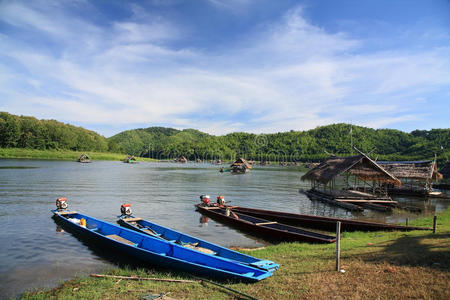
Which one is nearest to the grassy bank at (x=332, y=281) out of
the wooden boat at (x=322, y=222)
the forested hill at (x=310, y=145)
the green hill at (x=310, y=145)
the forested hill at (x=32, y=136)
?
the wooden boat at (x=322, y=222)

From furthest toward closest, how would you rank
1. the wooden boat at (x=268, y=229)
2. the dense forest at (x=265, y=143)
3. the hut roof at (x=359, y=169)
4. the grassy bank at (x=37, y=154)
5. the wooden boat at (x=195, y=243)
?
the dense forest at (x=265, y=143), the grassy bank at (x=37, y=154), the hut roof at (x=359, y=169), the wooden boat at (x=268, y=229), the wooden boat at (x=195, y=243)

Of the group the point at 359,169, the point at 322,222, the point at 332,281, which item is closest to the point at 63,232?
the point at 332,281

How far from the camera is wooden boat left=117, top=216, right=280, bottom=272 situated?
8167mm

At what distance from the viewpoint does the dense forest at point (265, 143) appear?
9200 centimetres

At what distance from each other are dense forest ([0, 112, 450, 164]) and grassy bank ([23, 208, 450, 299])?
36395 millimetres

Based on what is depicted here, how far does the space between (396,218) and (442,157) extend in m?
57.7

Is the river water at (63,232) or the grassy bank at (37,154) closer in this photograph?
the river water at (63,232)

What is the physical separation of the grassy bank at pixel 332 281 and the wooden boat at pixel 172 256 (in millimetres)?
335

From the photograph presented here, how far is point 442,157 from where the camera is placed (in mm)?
62719

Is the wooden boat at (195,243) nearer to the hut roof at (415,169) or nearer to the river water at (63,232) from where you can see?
the river water at (63,232)

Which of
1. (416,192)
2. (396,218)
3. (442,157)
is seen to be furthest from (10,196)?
(442,157)

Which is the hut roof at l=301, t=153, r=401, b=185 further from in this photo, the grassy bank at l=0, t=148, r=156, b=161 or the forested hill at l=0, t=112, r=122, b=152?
the forested hill at l=0, t=112, r=122, b=152

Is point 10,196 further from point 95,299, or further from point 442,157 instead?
point 442,157

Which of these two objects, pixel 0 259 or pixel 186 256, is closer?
pixel 186 256
